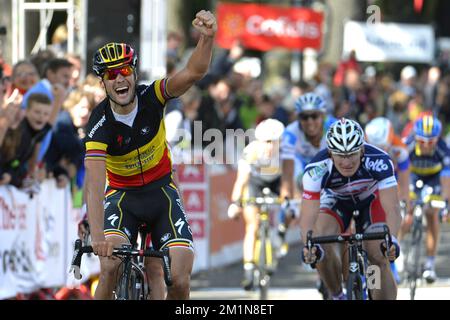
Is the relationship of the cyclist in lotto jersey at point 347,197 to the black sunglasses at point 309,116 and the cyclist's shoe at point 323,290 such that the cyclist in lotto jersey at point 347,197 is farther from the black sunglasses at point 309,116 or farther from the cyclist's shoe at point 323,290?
the black sunglasses at point 309,116

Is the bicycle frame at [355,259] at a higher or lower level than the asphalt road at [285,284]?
higher

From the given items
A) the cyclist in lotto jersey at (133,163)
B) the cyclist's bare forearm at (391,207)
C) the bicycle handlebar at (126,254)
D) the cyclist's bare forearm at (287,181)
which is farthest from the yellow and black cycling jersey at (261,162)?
the bicycle handlebar at (126,254)

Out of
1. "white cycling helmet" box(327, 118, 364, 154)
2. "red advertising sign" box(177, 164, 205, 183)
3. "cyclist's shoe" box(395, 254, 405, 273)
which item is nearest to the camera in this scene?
"white cycling helmet" box(327, 118, 364, 154)

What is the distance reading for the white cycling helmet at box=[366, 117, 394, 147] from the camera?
13.8 m

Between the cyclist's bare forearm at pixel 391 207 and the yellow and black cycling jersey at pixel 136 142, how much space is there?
1827 millimetres

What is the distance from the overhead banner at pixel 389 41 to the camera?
102 ft

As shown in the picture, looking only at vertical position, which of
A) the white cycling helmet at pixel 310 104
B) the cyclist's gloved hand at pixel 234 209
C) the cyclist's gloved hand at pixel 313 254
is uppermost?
the white cycling helmet at pixel 310 104

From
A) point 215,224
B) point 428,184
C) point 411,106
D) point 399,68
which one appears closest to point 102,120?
point 428,184

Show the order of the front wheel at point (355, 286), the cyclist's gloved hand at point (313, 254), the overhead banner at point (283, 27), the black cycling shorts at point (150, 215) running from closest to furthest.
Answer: the black cycling shorts at point (150, 215) → the cyclist's gloved hand at point (313, 254) → the front wheel at point (355, 286) → the overhead banner at point (283, 27)

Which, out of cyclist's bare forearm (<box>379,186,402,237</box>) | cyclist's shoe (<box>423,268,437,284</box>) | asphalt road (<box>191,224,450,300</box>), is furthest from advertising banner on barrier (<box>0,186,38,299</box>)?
cyclist's shoe (<box>423,268,437,284</box>)

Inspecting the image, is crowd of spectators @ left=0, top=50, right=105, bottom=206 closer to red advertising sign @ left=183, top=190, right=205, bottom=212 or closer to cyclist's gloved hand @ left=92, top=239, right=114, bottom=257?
red advertising sign @ left=183, top=190, right=205, bottom=212

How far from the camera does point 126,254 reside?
29.2 ft

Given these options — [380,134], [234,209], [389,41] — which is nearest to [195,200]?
[234,209]
